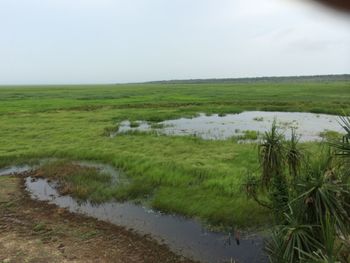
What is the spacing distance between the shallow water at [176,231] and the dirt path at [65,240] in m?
0.43

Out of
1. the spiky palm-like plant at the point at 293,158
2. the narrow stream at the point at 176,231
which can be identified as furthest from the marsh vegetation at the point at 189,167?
the narrow stream at the point at 176,231

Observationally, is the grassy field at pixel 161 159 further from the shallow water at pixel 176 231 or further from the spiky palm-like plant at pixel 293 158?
the spiky palm-like plant at pixel 293 158

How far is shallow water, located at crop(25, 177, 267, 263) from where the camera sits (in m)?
9.48

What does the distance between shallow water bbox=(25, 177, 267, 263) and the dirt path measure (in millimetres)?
435

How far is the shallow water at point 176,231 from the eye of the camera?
9484mm

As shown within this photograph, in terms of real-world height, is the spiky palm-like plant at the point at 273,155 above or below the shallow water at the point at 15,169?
above

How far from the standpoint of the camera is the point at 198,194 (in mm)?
13133

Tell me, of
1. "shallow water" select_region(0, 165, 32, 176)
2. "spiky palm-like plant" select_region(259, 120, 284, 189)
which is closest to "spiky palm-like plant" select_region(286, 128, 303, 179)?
"spiky palm-like plant" select_region(259, 120, 284, 189)

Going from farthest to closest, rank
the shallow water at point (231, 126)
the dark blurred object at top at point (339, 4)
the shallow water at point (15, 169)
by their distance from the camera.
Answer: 1. the shallow water at point (231, 126)
2. the shallow water at point (15, 169)
3. the dark blurred object at top at point (339, 4)

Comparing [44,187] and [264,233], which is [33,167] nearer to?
[44,187]

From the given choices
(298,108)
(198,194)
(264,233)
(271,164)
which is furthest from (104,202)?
(298,108)

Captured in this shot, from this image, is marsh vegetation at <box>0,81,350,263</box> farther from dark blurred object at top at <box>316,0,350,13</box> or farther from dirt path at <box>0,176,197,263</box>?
dark blurred object at top at <box>316,0,350,13</box>

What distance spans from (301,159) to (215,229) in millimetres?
3878

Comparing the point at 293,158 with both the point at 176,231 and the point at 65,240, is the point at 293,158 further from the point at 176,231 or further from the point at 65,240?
the point at 65,240
